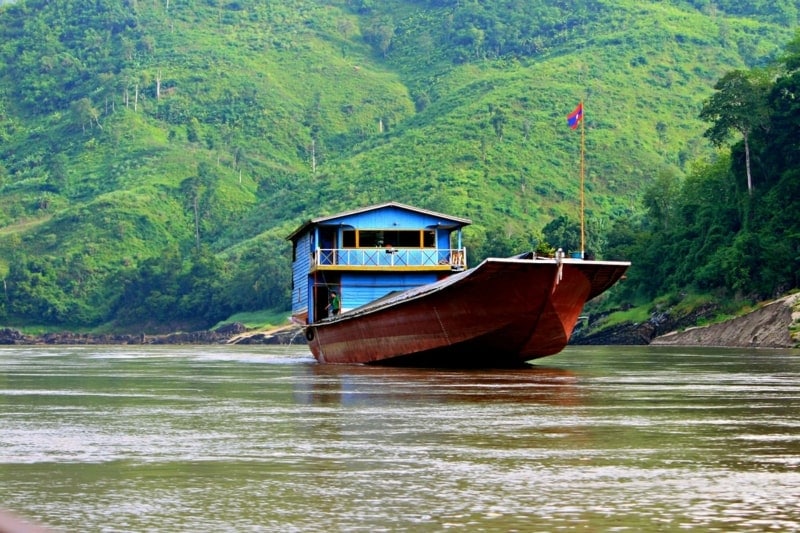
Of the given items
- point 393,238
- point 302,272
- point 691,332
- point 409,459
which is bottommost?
point 409,459

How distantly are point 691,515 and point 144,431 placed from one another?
36.5 ft

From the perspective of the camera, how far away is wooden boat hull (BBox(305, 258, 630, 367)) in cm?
4066

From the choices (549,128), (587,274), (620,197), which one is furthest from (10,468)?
(549,128)

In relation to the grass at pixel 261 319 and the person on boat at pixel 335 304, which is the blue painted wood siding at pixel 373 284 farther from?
the grass at pixel 261 319

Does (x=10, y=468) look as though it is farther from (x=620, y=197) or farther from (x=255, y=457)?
(x=620, y=197)

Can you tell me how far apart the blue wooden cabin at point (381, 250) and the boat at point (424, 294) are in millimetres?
38

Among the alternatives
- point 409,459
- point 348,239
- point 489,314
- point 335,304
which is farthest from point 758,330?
point 409,459

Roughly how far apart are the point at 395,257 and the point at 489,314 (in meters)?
9.67

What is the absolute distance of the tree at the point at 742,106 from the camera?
318ft

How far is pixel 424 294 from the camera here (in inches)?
1661

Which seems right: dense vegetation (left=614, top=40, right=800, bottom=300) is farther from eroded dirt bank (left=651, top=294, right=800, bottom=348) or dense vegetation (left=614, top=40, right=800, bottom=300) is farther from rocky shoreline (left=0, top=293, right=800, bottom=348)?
eroded dirt bank (left=651, top=294, right=800, bottom=348)

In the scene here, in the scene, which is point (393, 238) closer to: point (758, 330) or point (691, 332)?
point (758, 330)

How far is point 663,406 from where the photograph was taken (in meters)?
26.8

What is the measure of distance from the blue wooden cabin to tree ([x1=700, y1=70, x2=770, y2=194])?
168 feet
